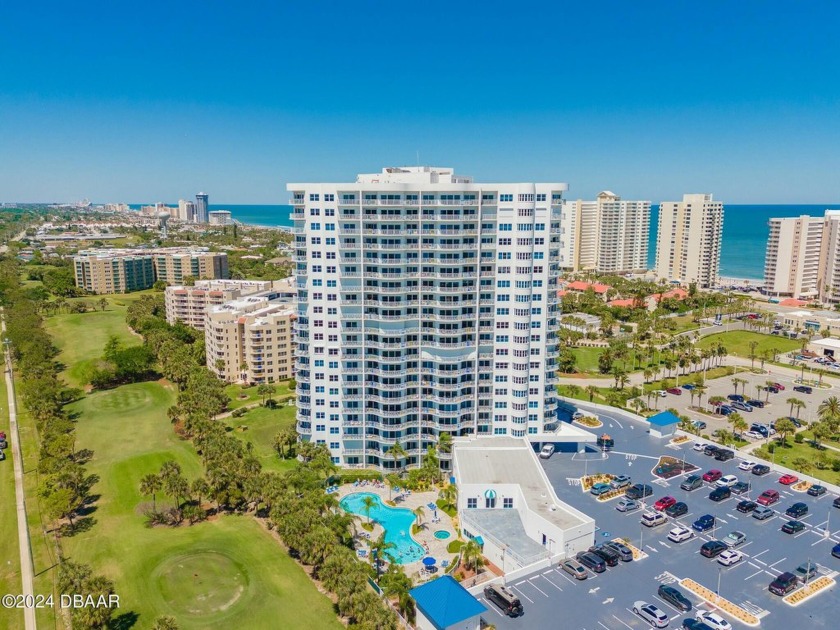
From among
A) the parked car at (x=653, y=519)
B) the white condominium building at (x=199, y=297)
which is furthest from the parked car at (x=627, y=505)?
the white condominium building at (x=199, y=297)

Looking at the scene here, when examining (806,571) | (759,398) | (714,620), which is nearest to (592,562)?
(714,620)

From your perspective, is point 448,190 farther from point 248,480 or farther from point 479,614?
point 479,614

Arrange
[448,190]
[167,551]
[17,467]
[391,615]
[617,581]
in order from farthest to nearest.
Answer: [17,467]
[448,190]
[167,551]
[617,581]
[391,615]

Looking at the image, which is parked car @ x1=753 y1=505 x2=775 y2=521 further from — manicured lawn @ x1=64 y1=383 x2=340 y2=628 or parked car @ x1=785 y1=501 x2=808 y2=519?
manicured lawn @ x1=64 y1=383 x2=340 y2=628

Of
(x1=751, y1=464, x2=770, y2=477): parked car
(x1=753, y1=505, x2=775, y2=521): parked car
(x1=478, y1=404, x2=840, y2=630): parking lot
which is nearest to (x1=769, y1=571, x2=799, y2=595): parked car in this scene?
(x1=478, y1=404, x2=840, y2=630): parking lot

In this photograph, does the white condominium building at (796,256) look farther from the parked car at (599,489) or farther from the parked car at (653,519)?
the parked car at (653,519)

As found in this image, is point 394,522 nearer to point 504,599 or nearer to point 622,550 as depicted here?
point 504,599

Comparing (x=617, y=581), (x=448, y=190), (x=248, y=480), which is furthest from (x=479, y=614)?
(x=448, y=190)
